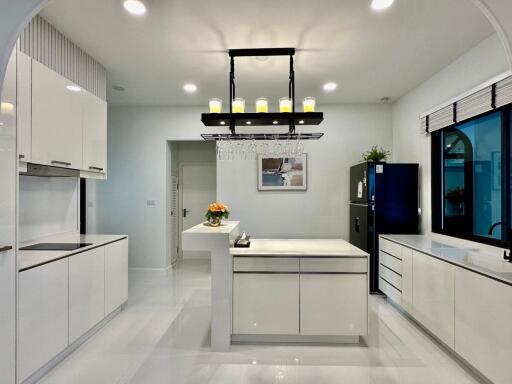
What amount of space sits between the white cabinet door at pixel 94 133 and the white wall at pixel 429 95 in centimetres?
395

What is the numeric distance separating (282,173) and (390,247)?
6.85ft

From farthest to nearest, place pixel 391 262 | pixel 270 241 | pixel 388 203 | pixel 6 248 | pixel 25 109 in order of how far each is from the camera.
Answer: pixel 388 203, pixel 391 262, pixel 270 241, pixel 25 109, pixel 6 248

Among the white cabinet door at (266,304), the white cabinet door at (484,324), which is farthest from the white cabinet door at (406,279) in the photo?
the white cabinet door at (266,304)

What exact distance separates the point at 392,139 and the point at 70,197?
4.77 metres

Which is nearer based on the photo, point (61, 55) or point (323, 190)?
point (61, 55)

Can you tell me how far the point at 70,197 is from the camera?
3408 millimetres

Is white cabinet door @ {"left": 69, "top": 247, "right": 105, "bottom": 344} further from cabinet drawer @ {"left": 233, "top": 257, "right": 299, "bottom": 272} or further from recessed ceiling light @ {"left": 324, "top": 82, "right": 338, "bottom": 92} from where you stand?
recessed ceiling light @ {"left": 324, "top": 82, "right": 338, "bottom": 92}

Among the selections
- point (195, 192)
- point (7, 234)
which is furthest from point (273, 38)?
point (195, 192)

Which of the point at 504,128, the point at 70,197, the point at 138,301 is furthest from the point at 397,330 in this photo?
the point at 70,197

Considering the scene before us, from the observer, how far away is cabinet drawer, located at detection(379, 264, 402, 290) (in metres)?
3.37

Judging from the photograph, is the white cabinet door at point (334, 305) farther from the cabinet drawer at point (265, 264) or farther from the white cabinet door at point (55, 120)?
the white cabinet door at point (55, 120)

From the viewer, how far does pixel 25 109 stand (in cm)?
226

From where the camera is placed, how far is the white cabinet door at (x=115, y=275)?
9.87ft

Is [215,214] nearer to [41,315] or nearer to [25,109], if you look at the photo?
[41,315]
